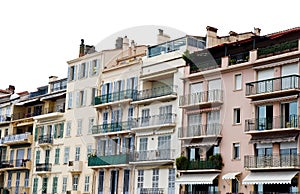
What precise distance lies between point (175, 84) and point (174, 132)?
4.07m

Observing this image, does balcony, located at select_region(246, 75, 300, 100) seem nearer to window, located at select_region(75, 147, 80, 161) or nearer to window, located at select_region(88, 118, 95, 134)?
window, located at select_region(88, 118, 95, 134)

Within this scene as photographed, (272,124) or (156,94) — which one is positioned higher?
(156,94)

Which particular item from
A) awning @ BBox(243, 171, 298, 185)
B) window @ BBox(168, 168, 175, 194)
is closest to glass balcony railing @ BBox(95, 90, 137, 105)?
window @ BBox(168, 168, 175, 194)

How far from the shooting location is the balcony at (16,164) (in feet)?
230

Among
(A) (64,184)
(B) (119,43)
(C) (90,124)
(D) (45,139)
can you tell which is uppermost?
(B) (119,43)

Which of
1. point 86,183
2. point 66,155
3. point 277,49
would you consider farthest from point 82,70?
point 277,49

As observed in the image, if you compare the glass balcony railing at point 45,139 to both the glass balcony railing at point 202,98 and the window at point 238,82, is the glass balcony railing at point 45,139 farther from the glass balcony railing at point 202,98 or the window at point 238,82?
the window at point 238,82

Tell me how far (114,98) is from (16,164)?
19480 millimetres

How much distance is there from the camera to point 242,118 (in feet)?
149

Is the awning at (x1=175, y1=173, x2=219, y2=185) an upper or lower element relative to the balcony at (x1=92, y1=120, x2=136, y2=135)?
lower

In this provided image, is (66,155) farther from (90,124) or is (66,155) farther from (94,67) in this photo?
(94,67)

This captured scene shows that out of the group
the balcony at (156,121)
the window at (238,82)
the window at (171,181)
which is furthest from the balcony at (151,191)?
the window at (238,82)

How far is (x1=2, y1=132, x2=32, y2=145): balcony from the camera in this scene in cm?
7138

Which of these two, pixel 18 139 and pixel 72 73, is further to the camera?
pixel 18 139
